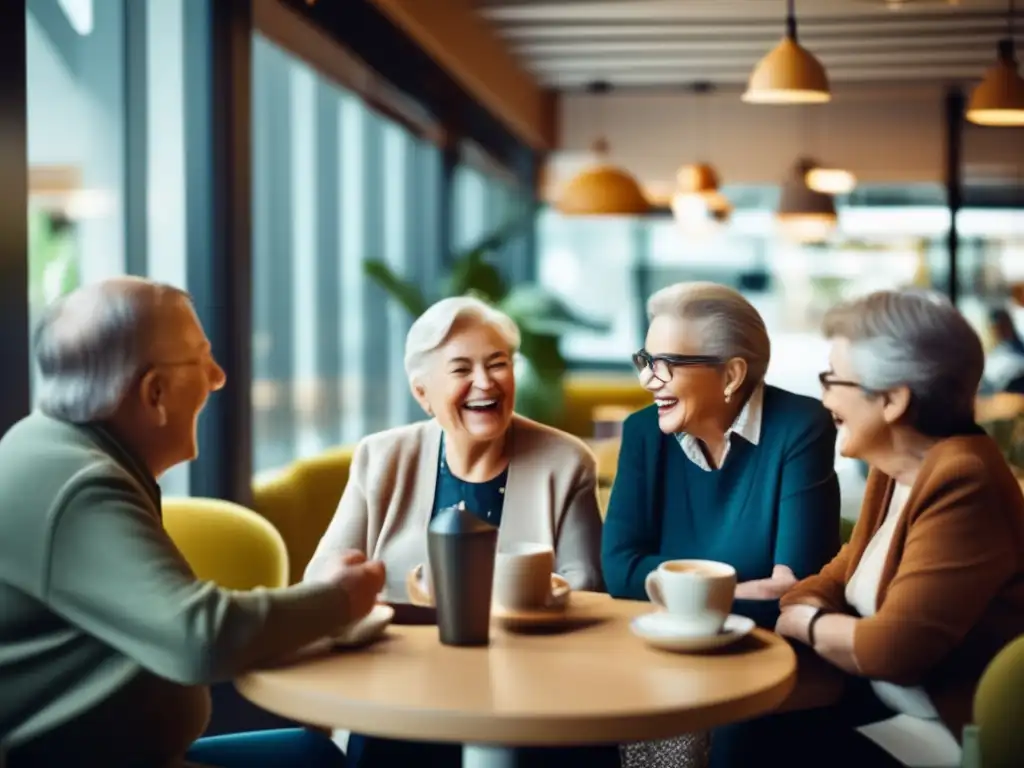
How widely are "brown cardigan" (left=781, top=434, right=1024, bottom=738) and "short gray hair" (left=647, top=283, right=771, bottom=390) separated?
0.55m

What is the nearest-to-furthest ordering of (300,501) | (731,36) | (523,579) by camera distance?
(523,579), (300,501), (731,36)

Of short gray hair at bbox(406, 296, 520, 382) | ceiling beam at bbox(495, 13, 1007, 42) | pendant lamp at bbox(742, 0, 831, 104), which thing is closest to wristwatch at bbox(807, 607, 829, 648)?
short gray hair at bbox(406, 296, 520, 382)

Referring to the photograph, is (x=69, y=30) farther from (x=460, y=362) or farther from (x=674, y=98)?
(x=674, y=98)

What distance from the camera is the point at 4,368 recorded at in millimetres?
2834

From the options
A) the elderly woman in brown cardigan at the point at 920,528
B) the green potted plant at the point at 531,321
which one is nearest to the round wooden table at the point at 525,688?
the elderly woman in brown cardigan at the point at 920,528

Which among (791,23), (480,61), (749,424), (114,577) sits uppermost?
(480,61)

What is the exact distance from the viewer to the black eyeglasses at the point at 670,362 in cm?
254

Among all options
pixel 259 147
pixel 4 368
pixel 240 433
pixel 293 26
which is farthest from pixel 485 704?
pixel 259 147

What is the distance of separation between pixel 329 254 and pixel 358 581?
6.55 m

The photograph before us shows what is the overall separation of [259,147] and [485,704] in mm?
6075

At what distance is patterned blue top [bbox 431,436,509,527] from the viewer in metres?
2.69

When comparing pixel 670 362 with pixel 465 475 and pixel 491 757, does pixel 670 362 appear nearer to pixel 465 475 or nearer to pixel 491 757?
pixel 465 475

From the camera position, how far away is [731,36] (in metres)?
7.73

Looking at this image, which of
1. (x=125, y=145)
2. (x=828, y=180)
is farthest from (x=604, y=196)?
(x=125, y=145)
